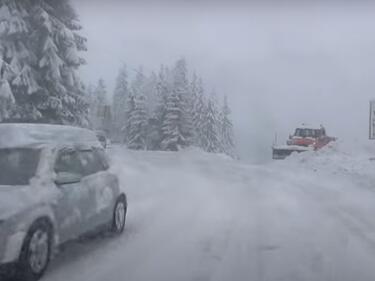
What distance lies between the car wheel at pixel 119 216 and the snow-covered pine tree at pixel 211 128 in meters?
30.4

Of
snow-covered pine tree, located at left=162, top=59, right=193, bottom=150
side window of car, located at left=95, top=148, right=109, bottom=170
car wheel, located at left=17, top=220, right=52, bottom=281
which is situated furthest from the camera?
snow-covered pine tree, located at left=162, top=59, right=193, bottom=150

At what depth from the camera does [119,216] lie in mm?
10336

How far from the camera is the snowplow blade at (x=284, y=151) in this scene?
117ft

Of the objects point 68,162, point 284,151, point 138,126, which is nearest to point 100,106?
point 138,126

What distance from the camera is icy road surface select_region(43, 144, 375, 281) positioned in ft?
25.2

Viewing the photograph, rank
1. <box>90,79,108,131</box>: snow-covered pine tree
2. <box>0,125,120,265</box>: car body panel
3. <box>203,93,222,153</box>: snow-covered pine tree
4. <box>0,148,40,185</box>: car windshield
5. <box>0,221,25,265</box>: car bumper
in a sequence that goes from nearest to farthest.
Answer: <box>0,221,25,265</box>: car bumper, <box>0,125,120,265</box>: car body panel, <box>0,148,40,185</box>: car windshield, <box>90,79,108,131</box>: snow-covered pine tree, <box>203,93,222,153</box>: snow-covered pine tree

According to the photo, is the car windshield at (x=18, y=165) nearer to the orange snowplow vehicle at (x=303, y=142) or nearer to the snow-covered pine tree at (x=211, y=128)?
the orange snowplow vehicle at (x=303, y=142)

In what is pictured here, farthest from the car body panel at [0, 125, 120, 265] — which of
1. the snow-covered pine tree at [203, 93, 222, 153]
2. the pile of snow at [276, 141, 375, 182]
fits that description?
the snow-covered pine tree at [203, 93, 222, 153]

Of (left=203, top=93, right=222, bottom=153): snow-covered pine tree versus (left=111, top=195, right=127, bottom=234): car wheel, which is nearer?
(left=111, top=195, right=127, bottom=234): car wheel

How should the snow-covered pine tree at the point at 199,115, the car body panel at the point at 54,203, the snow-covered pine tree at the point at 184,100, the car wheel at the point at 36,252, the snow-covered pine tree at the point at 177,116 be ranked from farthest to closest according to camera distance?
the snow-covered pine tree at the point at 199,115 < the snow-covered pine tree at the point at 177,116 < the snow-covered pine tree at the point at 184,100 < the car wheel at the point at 36,252 < the car body panel at the point at 54,203

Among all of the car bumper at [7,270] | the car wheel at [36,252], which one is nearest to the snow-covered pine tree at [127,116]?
the car wheel at [36,252]

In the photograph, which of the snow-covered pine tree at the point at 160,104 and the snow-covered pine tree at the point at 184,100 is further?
the snow-covered pine tree at the point at 160,104

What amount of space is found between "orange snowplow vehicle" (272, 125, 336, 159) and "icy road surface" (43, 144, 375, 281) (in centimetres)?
1482

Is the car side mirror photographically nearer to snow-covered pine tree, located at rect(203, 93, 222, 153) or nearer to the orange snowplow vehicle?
the orange snowplow vehicle
